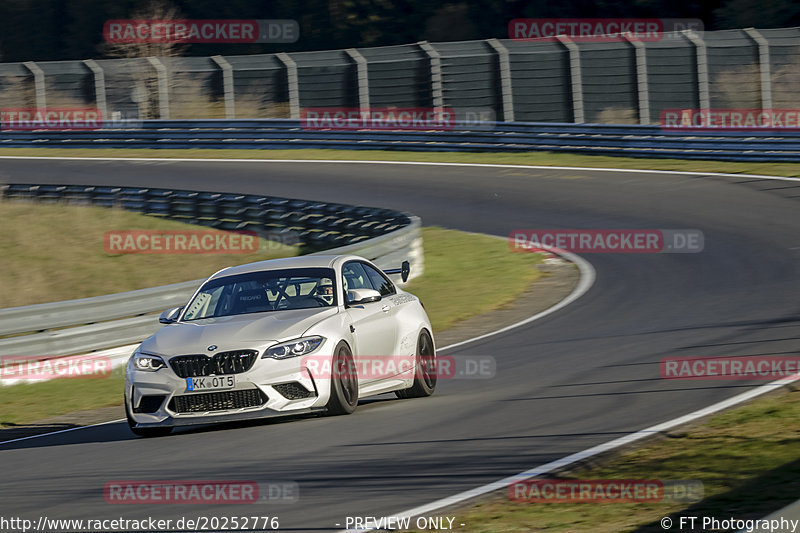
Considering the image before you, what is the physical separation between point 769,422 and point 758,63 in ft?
86.1

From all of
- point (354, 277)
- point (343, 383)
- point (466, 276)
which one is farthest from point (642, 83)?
point (343, 383)

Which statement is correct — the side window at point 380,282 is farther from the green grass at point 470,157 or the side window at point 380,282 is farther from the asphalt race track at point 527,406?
the green grass at point 470,157

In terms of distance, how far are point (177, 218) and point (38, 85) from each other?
16.5 metres

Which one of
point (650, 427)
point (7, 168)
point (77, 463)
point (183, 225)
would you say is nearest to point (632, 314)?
point (650, 427)

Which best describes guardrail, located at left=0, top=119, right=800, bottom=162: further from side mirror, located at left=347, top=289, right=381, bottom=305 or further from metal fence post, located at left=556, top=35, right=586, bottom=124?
side mirror, located at left=347, top=289, right=381, bottom=305

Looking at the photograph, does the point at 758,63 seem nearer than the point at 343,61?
Yes

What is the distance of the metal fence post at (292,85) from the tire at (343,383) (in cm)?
2843

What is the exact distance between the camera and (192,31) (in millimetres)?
66125

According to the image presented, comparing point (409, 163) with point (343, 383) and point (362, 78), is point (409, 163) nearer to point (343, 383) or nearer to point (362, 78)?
point (362, 78)

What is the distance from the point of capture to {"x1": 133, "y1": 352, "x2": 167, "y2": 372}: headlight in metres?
9.30

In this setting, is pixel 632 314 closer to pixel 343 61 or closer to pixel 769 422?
pixel 769 422

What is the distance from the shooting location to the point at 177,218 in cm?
2662

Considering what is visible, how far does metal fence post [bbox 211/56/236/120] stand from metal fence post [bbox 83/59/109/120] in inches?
191

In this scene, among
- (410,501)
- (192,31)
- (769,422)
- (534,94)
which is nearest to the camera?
(410,501)
